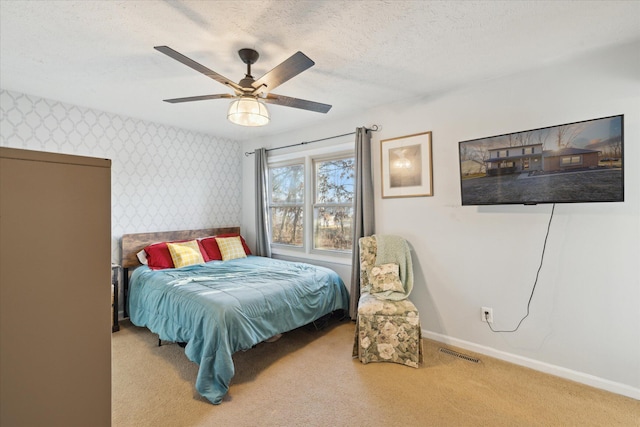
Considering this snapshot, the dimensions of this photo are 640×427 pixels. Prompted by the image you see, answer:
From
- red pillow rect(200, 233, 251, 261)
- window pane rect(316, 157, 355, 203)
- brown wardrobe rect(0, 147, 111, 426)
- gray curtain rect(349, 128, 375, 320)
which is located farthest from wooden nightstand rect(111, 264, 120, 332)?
brown wardrobe rect(0, 147, 111, 426)

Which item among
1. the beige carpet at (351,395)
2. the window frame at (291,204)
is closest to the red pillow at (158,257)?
the beige carpet at (351,395)

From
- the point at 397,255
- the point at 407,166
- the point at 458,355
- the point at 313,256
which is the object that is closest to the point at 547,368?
the point at 458,355

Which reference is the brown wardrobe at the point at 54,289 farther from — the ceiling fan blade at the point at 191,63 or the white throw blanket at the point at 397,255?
the white throw blanket at the point at 397,255

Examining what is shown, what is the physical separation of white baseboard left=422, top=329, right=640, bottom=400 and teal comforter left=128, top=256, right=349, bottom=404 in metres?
1.18

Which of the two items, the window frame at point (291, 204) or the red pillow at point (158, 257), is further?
the window frame at point (291, 204)

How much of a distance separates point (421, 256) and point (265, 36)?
2.37m

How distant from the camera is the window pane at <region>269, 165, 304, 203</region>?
4.20 m

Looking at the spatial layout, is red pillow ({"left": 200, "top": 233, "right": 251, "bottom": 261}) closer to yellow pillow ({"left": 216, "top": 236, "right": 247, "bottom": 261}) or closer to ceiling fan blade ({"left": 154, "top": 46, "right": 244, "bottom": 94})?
yellow pillow ({"left": 216, "top": 236, "right": 247, "bottom": 261})

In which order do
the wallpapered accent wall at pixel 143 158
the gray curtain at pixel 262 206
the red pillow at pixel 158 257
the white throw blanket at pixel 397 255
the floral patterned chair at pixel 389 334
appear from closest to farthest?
the floral patterned chair at pixel 389 334, the white throw blanket at pixel 397 255, the wallpapered accent wall at pixel 143 158, the red pillow at pixel 158 257, the gray curtain at pixel 262 206

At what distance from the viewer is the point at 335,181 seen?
151 inches

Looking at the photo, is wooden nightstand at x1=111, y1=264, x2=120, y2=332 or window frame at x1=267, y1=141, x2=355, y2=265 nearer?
wooden nightstand at x1=111, y1=264, x2=120, y2=332

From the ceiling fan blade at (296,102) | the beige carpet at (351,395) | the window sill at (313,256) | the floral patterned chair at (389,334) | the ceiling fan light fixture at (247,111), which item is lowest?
the beige carpet at (351,395)

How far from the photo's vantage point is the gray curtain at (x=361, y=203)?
10.7 feet

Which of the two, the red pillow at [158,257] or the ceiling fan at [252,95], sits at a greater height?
the ceiling fan at [252,95]
